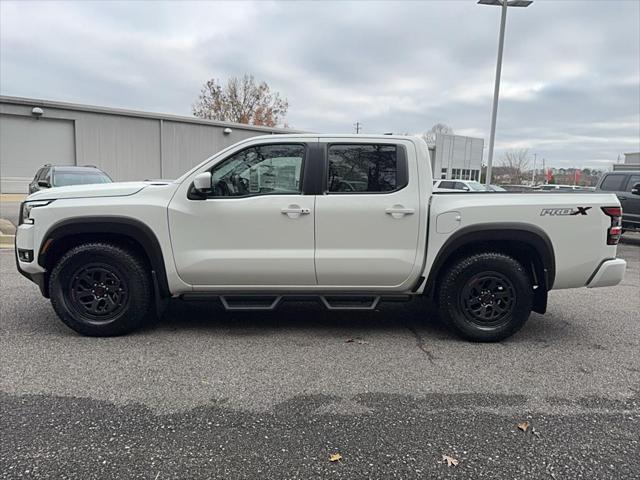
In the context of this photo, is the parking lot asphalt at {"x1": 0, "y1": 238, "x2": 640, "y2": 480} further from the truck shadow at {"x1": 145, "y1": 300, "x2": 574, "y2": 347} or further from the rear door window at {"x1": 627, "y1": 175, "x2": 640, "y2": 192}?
the rear door window at {"x1": 627, "y1": 175, "x2": 640, "y2": 192}

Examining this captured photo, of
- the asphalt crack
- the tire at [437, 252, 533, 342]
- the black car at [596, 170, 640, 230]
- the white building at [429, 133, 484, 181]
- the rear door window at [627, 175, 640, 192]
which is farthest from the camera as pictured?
the white building at [429, 133, 484, 181]

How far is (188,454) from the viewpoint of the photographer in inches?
107

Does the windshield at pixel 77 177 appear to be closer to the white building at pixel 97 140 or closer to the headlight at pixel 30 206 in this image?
the headlight at pixel 30 206

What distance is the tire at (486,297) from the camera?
14.8ft

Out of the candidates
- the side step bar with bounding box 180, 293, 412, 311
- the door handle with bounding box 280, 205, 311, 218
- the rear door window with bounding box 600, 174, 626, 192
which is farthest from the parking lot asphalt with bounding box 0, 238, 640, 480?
the rear door window with bounding box 600, 174, 626, 192

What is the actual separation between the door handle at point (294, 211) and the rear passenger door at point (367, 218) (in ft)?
0.37

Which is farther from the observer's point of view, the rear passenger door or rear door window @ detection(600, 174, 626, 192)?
rear door window @ detection(600, 174, 626, 192)

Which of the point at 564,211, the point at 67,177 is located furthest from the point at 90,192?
the point at 67,177

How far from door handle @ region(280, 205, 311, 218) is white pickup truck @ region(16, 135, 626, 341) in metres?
0.01

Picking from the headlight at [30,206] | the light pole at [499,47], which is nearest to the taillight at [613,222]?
the headlight at [30,206]

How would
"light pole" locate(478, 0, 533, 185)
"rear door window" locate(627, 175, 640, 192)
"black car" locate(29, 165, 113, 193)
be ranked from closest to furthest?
"black car" locate(29, 165, 113, 193) < "rear door window" locate(627, 175, 640, 192) < "light pole" locate(478, 0, 533, 185)

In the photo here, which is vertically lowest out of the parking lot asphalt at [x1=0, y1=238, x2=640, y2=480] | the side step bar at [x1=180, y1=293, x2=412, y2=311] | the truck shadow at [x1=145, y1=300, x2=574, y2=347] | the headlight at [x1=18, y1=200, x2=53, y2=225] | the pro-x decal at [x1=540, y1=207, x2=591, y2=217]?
the truck shadow at [x1=145, y1=300, x2=574, y2=347]

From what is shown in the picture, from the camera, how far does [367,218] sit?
443cm

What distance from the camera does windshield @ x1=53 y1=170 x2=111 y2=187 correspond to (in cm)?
1140
